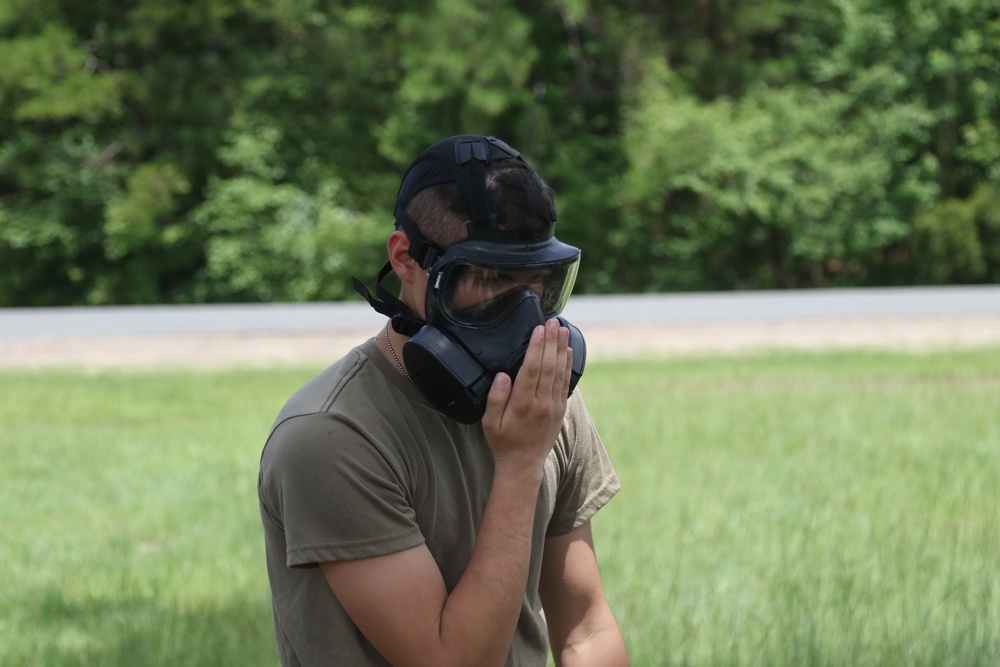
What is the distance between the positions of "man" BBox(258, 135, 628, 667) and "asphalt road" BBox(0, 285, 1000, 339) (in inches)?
676

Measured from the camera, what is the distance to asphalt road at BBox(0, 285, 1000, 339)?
65.6 feet

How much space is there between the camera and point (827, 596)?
5.30m

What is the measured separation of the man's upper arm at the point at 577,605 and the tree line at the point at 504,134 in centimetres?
2632

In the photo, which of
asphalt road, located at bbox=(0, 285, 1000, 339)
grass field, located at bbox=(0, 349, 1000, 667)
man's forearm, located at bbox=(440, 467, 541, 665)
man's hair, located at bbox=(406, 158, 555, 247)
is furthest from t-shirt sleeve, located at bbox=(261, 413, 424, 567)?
asphalt road, located at bbox=(0, 285, 1000, 339)

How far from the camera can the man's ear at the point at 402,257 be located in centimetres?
233

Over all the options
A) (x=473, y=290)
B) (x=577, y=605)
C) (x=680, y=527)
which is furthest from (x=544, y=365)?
(x=680, y=527)

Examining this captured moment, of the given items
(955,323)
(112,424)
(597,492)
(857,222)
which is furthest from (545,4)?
(597,492)

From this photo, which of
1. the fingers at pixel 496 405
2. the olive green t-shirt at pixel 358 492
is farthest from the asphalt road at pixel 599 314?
the fingers at pixel 496 405

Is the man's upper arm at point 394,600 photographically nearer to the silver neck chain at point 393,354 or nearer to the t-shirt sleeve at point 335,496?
the t-shirt sleeve at point 335,496

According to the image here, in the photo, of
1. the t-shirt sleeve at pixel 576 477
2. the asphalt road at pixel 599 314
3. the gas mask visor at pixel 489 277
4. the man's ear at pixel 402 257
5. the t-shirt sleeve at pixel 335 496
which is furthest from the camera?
the asphalt road at pixel 599 314

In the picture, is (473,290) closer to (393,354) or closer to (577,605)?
(393,354)

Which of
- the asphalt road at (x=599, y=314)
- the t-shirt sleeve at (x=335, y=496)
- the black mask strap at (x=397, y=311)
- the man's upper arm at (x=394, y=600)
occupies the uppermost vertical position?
the black mask strap at (x=397, y=311)

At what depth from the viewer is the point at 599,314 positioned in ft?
71.0

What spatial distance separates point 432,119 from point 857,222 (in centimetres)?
1037
